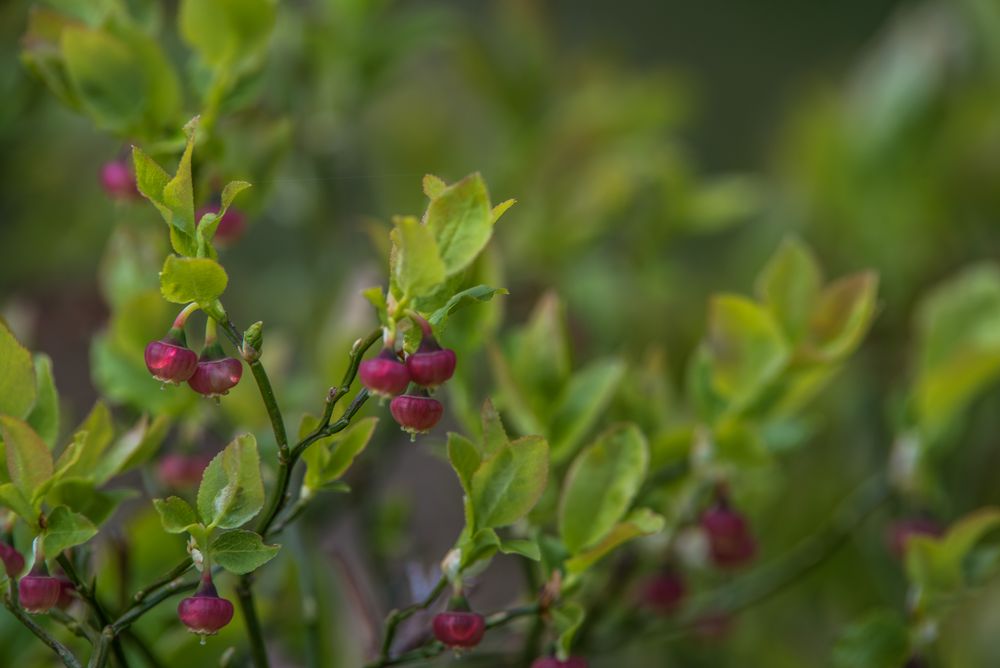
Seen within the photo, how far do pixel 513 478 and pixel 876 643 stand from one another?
11.6 inches

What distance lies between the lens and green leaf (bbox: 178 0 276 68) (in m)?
0.70

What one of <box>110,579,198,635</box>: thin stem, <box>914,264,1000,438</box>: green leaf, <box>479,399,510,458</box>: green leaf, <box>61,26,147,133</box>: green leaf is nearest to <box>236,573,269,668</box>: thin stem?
<box>110,579,198,635</box>: thin stem

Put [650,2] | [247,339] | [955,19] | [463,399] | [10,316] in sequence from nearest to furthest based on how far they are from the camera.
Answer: [247,339] < [463,399] < [10,316] < [955,19] < [650,2]

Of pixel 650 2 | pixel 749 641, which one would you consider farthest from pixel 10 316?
pixel 650 2

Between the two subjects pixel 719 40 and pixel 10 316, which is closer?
pixel 10 316

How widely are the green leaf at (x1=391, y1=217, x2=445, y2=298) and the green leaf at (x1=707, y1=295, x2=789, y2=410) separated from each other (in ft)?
0.93

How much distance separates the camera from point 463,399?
73 centimetres

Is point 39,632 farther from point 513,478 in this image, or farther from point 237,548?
point 513,478

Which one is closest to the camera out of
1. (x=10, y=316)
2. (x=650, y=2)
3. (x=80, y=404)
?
(x=10, y=316)

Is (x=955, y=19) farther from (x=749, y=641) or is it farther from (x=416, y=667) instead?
(x=416, y=667)

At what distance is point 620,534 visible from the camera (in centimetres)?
59

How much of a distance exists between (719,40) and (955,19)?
2213 millimetres

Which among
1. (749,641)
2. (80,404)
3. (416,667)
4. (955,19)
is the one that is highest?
(955,19)

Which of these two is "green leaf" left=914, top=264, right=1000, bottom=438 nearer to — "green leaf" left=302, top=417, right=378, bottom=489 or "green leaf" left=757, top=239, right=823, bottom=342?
"green leaf" left=757, top=239, right=823, bottom=342
